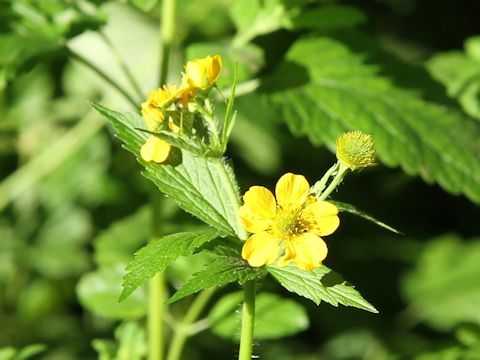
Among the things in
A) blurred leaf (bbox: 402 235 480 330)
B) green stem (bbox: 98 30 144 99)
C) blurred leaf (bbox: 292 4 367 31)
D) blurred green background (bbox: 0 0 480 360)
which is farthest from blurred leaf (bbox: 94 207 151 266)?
blurred leaf (bbox: 402 235 480 330)

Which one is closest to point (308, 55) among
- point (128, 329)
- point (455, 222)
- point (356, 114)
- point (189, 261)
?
point (356, 114)

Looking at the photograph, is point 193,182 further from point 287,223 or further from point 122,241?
point 122,241

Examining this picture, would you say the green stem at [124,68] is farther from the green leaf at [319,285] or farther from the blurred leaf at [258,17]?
the green leaf at [319,285]

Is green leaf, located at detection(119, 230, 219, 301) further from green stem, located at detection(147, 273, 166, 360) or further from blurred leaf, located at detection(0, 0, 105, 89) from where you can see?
blurred leaf, located at detection(0, 0, 105, 89)

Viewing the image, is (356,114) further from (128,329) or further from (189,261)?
(128,329)

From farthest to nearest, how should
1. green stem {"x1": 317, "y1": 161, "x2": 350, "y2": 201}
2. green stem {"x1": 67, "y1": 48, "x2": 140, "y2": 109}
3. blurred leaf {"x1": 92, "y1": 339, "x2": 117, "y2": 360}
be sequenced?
green stem {"x1": 67, "y1": 48, "x2": 140, "y2": 109}
blurred leaf {"x1": 92, "y1": 339, "x2": 117, "y2": 360}
green stem {"x1": 317, "y1": 161, "x2": 350, "y2": 201}

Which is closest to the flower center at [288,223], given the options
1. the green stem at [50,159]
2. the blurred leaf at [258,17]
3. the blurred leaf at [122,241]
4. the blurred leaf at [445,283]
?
the blurred leaf at [258,17]

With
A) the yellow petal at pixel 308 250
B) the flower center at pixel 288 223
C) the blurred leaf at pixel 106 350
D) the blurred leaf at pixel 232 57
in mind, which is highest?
the blurred leaf at pixel 232 57
